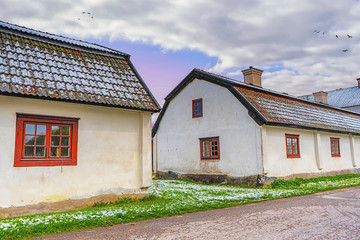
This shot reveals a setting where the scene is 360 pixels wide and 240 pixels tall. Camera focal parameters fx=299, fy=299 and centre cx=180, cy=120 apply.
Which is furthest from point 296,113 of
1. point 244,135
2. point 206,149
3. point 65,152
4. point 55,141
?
point 55,141

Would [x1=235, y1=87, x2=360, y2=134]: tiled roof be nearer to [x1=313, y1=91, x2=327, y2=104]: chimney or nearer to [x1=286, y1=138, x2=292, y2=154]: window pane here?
[x1=286, y1=138, x2=292, y2=154]: window pane

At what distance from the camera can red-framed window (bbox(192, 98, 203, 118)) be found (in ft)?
60.2

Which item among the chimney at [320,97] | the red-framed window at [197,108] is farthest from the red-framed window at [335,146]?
the chimney at [320,97]

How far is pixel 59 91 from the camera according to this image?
8406 mm

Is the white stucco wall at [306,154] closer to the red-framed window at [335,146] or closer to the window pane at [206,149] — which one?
the red-framed window at [335,146]

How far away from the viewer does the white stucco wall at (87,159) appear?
25.1 feet

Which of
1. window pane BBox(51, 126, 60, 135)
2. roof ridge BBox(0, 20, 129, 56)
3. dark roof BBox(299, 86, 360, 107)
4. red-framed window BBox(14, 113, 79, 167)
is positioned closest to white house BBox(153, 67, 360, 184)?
roof ridge BBox(0, 20, 129, 56)

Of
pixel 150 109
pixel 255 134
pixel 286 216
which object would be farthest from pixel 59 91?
pixel 255 134

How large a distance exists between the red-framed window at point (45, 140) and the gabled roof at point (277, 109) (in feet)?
30.3

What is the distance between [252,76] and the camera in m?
21.3

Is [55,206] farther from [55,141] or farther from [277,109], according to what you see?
[277,109]

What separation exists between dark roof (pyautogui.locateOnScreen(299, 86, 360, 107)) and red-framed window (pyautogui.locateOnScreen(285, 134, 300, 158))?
2856 centimetres

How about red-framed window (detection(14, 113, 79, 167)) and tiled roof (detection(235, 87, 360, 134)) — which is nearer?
red-framed window (detection(14, 113, 79, 167))

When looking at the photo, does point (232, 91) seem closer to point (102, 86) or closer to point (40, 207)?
point (102, 86)
